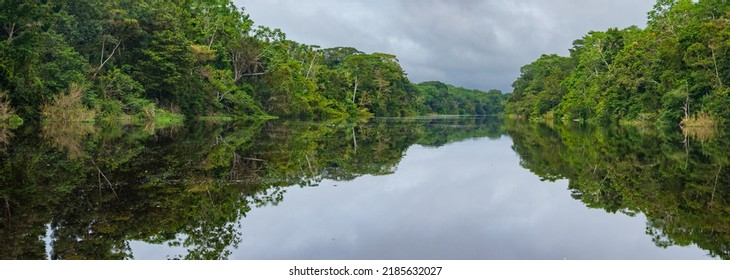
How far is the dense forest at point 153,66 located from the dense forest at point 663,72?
2762 centimetres

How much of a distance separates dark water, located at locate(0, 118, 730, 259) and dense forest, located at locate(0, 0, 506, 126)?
14910 millimetres

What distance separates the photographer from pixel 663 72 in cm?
3947

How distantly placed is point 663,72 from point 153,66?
3483 centimetres

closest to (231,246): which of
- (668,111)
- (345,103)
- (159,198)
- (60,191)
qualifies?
(159,198)

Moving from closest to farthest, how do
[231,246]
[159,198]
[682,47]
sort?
[231,246] < [159,198] < [682,47]

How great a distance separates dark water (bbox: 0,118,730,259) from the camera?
19.5 feet

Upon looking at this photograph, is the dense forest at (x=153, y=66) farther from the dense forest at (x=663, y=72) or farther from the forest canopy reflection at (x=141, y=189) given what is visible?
the dense forest at (x=663, y=72)

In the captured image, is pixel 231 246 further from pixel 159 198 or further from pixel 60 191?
pixel 60 191

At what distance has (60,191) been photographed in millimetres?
8445

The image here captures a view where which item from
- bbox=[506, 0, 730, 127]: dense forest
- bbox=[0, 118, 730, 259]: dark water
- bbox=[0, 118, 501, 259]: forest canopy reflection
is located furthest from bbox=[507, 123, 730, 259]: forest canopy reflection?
bbox=[506, 0, 730, 127]: dense forest

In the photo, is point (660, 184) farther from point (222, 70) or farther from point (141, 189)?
point (222, 70)

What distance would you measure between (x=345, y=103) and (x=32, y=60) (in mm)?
49286

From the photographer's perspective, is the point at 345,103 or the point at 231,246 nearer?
the point at 231,246

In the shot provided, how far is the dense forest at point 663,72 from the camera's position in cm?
3391
